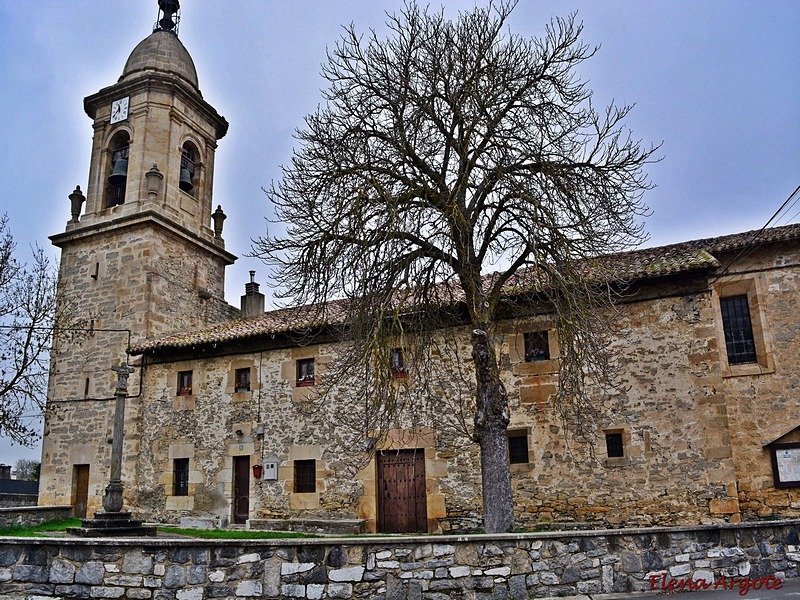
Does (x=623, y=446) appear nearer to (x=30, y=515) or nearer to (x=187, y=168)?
(x=30, y=515)

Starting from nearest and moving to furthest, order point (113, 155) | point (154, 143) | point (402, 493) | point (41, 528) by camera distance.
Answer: point (402, 493), point (41, 528), point (154, 143), point (113, 155)

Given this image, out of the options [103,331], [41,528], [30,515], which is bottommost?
[41,528]

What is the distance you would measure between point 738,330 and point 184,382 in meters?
14.4

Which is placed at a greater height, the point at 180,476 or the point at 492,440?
the point at 492,440

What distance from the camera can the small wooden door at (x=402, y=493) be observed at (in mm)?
14000

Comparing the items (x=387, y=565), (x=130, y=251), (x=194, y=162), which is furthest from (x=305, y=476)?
(x=194, y=162)

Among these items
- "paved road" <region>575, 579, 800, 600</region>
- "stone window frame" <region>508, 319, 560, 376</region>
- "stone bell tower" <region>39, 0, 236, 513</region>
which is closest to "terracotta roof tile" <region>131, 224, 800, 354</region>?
"stone window frame" <region>508, 319, 560, 376</region>

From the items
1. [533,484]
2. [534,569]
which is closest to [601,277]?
[533,484]

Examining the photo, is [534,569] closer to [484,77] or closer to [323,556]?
[323,556]

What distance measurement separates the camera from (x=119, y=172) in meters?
20.8

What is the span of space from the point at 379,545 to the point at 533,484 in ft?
24.1

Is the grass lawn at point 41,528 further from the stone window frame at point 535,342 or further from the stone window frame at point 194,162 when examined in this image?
the stone window frame at point 194,162

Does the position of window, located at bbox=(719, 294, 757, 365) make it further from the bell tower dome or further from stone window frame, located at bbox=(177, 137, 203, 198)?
stone window frame, located at bbox=(177, 137, 203, 198)

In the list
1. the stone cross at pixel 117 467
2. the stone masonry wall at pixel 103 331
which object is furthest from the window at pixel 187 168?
the stone cross at pixel 117 467
